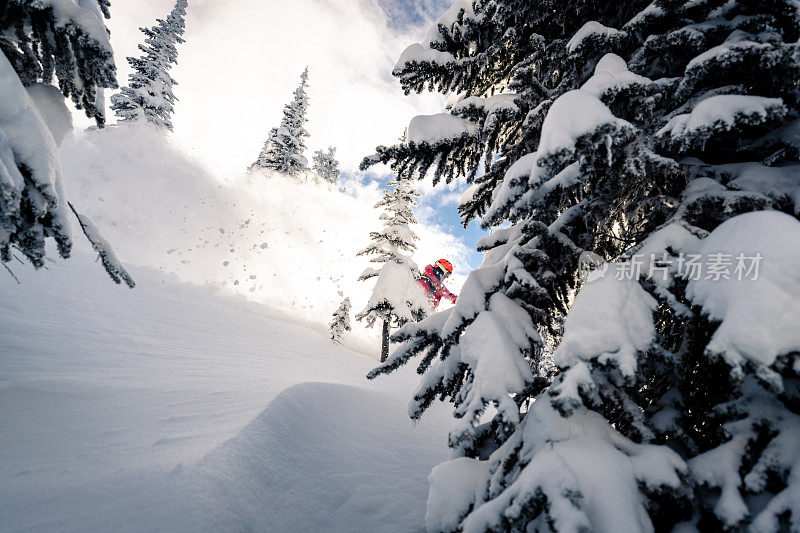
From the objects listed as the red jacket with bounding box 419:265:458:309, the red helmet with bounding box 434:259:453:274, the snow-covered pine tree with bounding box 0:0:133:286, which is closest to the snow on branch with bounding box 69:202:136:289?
the snow-covered pine tree with bounding box 0:0:133:286

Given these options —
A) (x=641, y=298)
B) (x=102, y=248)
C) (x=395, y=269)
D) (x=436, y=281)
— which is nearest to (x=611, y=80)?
(x=641, y=298)

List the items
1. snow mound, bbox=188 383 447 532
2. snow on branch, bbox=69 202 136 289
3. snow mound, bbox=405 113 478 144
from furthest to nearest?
snow on branch, bbox=69 202 136 289, snow mound, bbox=405 113 478 144, snow mound, bbox=188 383 447 532

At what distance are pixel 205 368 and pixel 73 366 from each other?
2.21 meters

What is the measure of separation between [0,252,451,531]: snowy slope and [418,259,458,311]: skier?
1503 cm

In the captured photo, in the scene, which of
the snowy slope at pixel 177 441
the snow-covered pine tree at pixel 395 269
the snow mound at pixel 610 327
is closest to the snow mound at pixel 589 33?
the snow mound at pixel 610 327

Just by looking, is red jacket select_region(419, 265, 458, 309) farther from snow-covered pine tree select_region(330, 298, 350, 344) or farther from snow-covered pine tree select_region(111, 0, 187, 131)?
snow-covered pine tree select_region(111, 0, 187, 131)

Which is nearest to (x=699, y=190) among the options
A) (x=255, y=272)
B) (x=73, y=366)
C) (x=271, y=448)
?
(x=271, y=448)

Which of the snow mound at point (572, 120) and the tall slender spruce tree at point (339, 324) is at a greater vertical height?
the snow mound at point (572, 120)

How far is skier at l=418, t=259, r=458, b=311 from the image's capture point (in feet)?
76.4

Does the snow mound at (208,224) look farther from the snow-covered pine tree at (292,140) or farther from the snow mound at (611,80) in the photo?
the snow mound at (611,80)

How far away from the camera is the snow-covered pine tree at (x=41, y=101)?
2.51 metres

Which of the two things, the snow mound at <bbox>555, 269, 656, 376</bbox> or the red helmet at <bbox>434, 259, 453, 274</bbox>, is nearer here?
the snow mound at <bbox>555, 269, 656, 376</bbox>

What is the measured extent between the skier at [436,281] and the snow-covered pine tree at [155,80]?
22912 millimetres

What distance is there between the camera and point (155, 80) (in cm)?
2512
